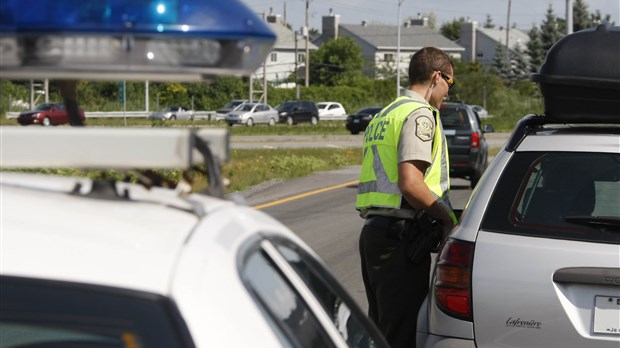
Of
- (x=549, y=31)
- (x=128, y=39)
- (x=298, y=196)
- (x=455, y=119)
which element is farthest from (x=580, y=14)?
(x=128, y=39)

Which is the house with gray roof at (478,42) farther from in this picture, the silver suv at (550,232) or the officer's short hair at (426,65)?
the silver suv at (550,232)

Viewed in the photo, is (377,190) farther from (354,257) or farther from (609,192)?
(354,257)

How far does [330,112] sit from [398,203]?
247 ft

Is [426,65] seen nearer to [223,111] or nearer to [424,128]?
[424,128]

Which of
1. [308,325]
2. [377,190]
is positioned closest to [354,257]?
[377,190]

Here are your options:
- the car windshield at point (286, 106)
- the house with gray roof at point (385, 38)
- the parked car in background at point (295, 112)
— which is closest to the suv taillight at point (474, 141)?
the parked car in background at point (295, 112)

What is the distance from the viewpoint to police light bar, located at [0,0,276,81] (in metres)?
2.24

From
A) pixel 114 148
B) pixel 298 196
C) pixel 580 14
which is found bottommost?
pixel 298 196

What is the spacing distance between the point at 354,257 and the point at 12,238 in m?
10.8

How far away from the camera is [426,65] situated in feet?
20.1

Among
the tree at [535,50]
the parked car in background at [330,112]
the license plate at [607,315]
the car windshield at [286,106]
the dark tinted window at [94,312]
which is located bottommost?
the parked car in background at [330,112]

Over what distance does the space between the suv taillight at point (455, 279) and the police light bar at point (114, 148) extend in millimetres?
3204

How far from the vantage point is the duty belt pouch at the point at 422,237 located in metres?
5.90

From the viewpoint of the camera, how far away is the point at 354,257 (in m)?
12.8
